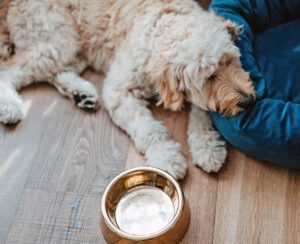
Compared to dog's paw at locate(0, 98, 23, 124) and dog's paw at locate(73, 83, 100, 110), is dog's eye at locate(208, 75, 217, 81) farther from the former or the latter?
dog's paw at locate(0, 98, 23, 124)

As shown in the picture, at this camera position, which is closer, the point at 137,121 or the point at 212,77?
the point at 212,77

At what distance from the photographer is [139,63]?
223 centimetres

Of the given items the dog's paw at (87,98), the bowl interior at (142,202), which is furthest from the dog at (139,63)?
the bowl interior at (142,202)

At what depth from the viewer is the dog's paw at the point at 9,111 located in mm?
2402

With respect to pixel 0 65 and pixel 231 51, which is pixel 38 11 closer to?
pixel 0 65

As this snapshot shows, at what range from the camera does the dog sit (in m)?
2.01

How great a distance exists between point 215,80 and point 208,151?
0.35m

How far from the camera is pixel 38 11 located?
2.43 meters

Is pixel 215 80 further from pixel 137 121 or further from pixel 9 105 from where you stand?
pixel 9 105

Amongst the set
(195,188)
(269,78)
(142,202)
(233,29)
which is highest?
(233,29)

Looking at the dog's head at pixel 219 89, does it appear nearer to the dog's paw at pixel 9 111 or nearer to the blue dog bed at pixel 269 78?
the blue dog bed at pixel 269 78

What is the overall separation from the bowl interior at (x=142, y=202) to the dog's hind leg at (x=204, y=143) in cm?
29

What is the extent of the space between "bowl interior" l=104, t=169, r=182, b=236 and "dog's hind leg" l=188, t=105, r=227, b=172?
287 millimetres

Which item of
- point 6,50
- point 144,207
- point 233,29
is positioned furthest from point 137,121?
point 6,50
